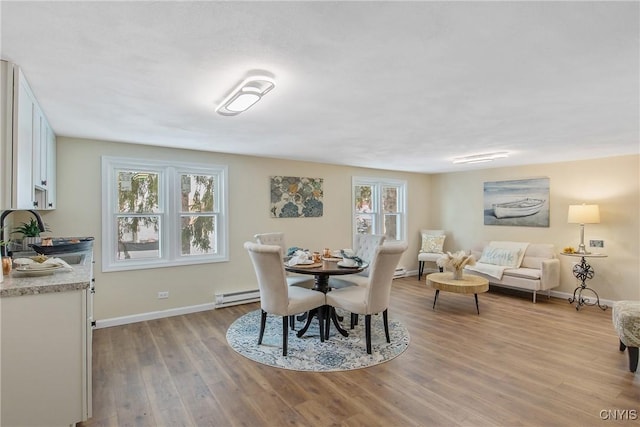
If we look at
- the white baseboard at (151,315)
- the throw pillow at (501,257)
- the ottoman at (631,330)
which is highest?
the throw pillow at (501,257)

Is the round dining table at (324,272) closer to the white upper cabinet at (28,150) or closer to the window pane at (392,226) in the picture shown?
the white upper cabinet at (28,150)

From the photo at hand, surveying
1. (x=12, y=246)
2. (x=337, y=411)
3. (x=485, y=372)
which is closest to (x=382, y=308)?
(x=485, y=372)

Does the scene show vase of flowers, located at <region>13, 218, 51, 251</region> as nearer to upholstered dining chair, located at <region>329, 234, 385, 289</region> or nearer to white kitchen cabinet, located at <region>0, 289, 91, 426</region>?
white kitchen cabinet, located at <region>0, 289, 91, 426</region>

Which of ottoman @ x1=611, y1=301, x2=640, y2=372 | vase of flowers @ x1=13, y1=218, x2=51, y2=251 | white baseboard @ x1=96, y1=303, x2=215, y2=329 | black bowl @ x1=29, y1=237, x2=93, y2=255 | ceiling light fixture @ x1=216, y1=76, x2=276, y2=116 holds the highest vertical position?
ceiling light fixture @ x1=216, y1=76, x2=276, y2=116

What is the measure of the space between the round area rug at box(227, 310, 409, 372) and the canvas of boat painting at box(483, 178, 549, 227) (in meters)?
3.40

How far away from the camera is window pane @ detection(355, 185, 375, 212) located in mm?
6438

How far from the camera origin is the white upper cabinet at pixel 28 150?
1933 mm

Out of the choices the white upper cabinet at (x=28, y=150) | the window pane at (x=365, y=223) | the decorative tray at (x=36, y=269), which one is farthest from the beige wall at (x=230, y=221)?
the decorative tray at (x=36, y=269)

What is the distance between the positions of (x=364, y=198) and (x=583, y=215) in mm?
3441

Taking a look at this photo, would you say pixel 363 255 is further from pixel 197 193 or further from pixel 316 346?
pixel 197 193

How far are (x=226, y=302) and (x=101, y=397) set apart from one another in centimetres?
227

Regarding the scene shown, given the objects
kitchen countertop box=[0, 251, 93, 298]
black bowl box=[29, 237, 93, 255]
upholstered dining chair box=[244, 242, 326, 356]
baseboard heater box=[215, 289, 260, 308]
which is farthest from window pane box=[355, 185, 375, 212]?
kitchen countertop box=[0, 251, 93, 298]

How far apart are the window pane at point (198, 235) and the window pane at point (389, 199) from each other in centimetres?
354

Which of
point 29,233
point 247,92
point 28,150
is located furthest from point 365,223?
point 28,150
